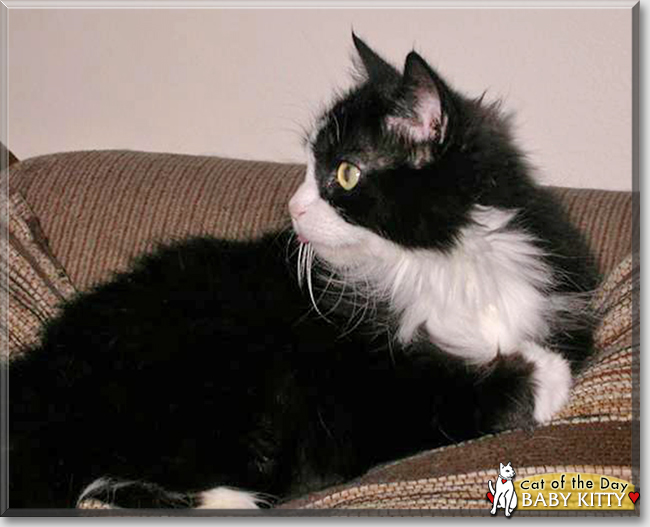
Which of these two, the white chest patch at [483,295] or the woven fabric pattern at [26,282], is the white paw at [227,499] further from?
the woven fabric pattern at [26,282]

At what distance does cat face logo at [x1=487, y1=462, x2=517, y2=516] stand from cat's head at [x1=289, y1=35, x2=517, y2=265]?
1.16 feet

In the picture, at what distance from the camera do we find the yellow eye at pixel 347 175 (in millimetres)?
1372

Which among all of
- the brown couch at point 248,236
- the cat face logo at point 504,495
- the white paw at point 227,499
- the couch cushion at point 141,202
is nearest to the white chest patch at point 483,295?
the brown couch at point 248,236

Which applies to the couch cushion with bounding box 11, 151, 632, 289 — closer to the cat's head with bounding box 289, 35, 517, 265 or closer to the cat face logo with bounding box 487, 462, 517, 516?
the cat's head with bounding box 289, 35, 517, 265

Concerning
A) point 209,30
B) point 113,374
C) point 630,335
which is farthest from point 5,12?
point 630,335

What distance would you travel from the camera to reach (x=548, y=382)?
1375 mm

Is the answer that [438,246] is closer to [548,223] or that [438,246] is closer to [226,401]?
[548,223]

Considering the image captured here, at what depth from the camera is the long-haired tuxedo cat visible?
4.44 feet

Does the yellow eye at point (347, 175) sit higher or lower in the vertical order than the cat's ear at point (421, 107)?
lower

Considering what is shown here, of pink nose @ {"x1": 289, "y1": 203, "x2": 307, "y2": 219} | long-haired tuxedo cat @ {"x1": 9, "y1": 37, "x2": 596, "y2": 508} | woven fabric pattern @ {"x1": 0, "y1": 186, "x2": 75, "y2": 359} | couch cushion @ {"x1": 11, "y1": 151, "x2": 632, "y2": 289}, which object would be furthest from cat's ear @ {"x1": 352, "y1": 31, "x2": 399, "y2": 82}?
woven fabric pattern @ {"x1": 0, "y1": 186, "x2": 75, "y2": 359}

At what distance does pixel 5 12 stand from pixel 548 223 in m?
1.37

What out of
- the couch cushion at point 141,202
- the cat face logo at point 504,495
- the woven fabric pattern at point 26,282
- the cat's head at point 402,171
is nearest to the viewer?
the cat face logo at point 504,495

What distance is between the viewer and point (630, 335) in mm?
1435

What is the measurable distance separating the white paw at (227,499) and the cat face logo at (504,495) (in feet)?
1.23
